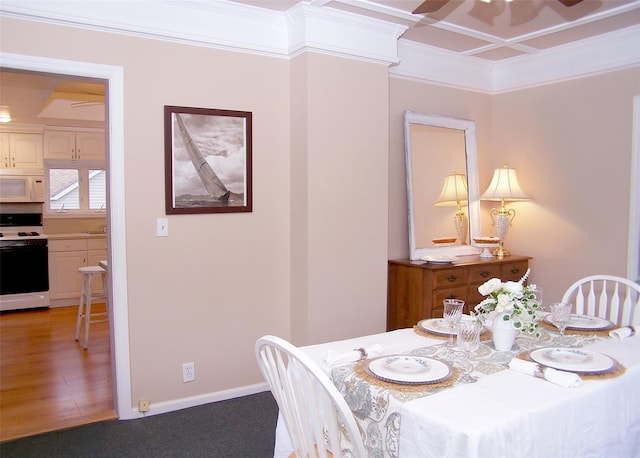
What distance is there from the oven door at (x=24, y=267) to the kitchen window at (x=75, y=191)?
759 mm

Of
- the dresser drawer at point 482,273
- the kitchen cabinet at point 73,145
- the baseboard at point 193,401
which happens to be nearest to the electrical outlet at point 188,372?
the baseboard at point 193,401

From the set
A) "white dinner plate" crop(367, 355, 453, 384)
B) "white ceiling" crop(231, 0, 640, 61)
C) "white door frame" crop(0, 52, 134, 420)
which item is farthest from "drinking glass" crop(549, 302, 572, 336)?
"white door frame" crop(0, 52, 134, 420)

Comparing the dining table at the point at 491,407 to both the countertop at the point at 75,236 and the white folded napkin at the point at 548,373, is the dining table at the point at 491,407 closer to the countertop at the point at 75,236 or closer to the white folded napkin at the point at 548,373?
the white folded napkin at the point at 548,373

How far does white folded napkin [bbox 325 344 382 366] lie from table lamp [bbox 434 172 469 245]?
93.6 inches

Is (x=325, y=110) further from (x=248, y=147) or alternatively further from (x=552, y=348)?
(x=552, y=348)

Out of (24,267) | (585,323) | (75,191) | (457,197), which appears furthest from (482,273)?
(75,191)

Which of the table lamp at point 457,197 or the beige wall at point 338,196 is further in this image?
the table lamp at point 457,197

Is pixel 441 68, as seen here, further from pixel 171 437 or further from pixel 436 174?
pixel 171 437

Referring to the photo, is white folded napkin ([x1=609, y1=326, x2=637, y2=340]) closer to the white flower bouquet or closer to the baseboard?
the white flower bouquet

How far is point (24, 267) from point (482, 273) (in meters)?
5.18

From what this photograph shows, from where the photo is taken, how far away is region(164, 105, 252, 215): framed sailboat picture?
120 inches

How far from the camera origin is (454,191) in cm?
420

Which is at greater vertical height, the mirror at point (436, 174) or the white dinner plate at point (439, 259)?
the mirror at point (436, 174)

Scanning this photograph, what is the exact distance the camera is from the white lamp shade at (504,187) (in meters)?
4.12
